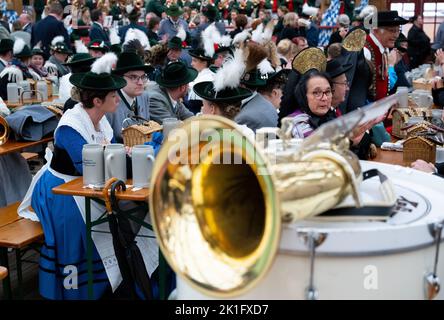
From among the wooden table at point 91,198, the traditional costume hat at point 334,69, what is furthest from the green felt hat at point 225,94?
the traditional costume hat at point 334,69

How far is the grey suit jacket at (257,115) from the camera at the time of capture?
452 centimetres

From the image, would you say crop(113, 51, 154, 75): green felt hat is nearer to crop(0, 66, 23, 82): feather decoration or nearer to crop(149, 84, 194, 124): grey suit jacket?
crop(149, 84, 194, 124): grey suit jacket

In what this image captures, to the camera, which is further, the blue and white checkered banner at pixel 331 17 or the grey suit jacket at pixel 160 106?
the blue and white checkered banner at pixel 331 17

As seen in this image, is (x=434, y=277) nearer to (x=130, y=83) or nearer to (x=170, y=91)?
(x=130, y=83)

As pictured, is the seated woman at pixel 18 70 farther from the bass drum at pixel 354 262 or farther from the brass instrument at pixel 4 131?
the bass drum at pixel 354 262

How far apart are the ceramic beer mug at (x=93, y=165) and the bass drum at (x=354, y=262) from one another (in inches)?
78.5

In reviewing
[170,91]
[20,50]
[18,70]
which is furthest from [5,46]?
[170,91]

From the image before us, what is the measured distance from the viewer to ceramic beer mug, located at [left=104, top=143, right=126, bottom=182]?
11.8 ft

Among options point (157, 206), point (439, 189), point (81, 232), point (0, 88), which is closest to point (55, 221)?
point (81, 232)

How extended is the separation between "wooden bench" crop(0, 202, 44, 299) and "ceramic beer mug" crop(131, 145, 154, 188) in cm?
75

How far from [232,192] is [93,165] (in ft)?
6.44

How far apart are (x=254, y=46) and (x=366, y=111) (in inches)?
142

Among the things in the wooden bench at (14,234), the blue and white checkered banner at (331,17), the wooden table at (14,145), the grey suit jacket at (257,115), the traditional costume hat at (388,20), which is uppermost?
the blue and white checkered banner at (331,17)
